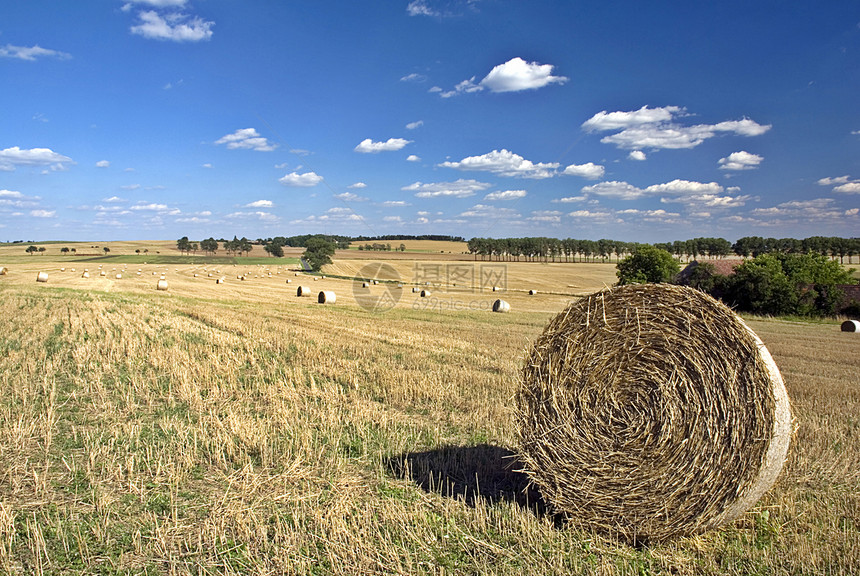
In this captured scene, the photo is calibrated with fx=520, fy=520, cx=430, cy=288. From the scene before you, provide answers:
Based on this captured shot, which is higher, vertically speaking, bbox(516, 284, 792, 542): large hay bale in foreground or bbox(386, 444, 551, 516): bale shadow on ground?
bbox(516, 284, 792, 542): large hay bale in foreground

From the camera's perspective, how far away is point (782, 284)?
33625 millimetres

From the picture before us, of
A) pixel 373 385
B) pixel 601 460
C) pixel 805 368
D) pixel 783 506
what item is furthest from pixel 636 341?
pixel 805 368

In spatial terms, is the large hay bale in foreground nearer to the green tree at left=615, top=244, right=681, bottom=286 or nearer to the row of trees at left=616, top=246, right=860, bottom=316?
the row of trees at left=616, top=246, right=860, bottom=316

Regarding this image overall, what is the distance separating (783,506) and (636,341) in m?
1.81

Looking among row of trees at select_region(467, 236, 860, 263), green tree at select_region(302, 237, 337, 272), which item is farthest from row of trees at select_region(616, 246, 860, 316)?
row of trees at select_region(467, 236, 860, 263)

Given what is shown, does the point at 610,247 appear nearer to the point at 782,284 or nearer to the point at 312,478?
the point at 782,284

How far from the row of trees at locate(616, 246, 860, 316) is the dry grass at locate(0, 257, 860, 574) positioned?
28.1 m

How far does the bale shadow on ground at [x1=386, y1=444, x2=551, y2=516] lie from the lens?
4.67 metres

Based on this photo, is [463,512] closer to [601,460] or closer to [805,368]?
[601,460]

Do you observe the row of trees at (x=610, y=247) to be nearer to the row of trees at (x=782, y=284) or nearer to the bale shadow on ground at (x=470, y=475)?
the row of trees at (x=782, y=284)

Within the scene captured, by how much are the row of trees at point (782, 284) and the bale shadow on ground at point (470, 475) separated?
34.0 meters

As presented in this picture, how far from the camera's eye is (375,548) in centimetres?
369

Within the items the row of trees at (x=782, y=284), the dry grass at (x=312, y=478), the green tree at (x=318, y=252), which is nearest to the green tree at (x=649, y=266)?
the row of trees at (x=782, y=284)

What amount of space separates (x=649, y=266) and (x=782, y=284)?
21.5 metres
